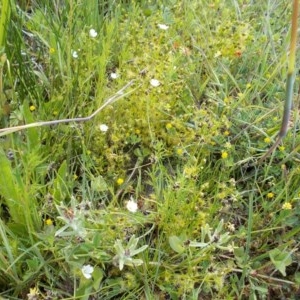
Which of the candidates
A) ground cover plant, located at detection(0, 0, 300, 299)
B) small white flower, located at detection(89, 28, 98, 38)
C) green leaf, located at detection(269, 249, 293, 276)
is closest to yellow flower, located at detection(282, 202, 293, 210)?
ground cover plant, located at detection(0, 0, 300, 299)

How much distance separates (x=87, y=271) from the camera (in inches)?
47.0

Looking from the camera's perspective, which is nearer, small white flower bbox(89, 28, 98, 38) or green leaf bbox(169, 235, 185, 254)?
green leaf bbox(169, 235, 185, 254)

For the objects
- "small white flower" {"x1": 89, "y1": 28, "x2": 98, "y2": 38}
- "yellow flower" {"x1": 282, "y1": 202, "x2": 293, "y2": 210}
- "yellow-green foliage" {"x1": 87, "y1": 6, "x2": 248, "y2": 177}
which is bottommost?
"yellow flower" {"x1": 282, "y1": 202, "x2": 293, "y2": 210}

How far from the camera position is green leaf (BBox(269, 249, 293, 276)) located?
1.29 metres

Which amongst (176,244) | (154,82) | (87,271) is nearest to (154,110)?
(154,82)

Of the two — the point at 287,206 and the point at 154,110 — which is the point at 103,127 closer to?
the point at 154,110

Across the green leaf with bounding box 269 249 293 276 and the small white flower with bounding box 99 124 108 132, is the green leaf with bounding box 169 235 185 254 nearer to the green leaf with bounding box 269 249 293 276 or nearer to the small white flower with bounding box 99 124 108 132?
the green leaf with bounding box 269 249 293 276

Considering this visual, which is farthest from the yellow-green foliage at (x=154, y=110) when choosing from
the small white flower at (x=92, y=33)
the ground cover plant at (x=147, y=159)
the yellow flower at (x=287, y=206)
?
the yellow flower at (x=287, y=206)

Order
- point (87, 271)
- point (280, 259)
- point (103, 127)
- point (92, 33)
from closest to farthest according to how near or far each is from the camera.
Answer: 1. point (87, 271)
2. point (280, 259)
3. point (103, 127)
4. point (92, 33)

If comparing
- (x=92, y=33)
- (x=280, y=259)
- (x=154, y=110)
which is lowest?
(x=280, y=259)

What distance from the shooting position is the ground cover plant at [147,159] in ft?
4.08

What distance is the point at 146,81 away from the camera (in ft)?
5.16

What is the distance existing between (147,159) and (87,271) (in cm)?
47

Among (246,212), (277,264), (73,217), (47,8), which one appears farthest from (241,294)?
(47,8)
